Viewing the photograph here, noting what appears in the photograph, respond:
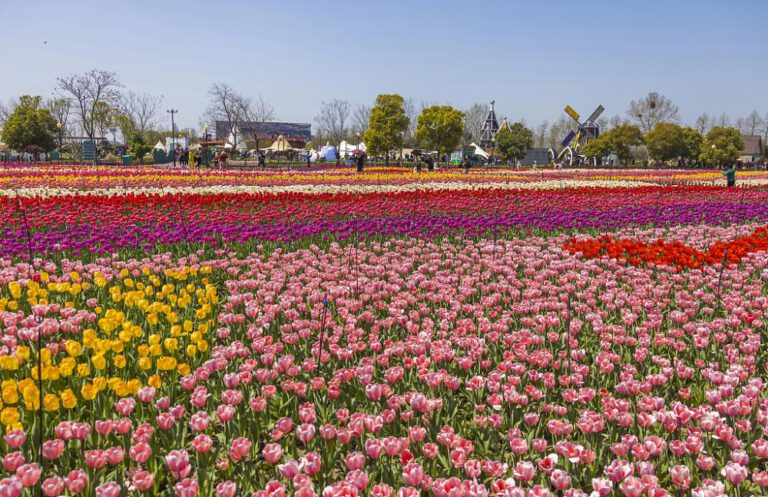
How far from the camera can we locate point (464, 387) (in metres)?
4.32

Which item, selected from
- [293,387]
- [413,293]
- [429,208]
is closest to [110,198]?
[429,208]

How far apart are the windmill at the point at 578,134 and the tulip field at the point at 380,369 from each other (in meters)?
72.7

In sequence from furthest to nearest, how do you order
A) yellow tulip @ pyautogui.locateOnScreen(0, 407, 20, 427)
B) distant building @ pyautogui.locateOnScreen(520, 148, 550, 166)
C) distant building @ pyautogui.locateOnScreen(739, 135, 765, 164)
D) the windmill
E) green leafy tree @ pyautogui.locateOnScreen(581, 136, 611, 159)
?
distant building @ pyautogui.locateOnScreen(739, 135, 765, 164)
the windmill
distant building @ pyautogui.locateOnScreen(520, 148, 550, 166)
green leafy tree @ pyautogui.locateOnScreen(581, 136, 611, 159)
yellow tulip @ pyautogui.locateOnScreen(0, 407, 20, 427)

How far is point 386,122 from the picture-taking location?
4753 centimetres

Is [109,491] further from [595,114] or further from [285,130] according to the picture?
[285,130]

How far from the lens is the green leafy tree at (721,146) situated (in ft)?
207

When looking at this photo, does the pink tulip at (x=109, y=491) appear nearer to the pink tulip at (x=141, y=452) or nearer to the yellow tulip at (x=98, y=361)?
the pink tulip at (x=141, y=452)

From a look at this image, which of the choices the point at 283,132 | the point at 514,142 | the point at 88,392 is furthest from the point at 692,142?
the point at 88,392

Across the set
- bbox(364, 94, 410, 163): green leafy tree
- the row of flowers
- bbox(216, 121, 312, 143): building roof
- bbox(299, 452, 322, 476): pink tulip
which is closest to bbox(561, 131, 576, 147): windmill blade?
bbox(364, 94, 410, 163): green leafy tree

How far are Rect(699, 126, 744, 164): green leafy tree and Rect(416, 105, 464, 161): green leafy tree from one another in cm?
2975

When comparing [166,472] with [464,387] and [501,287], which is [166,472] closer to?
[464,387]

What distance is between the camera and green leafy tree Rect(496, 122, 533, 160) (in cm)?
6769

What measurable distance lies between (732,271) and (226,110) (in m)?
56.2

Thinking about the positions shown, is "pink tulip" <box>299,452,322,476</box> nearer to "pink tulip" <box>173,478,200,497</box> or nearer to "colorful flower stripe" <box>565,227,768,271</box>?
"pink tulip" <box>173,478,200,497</box>
